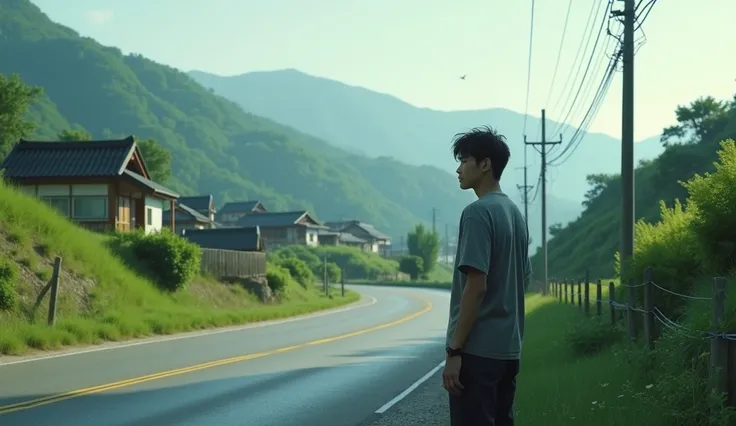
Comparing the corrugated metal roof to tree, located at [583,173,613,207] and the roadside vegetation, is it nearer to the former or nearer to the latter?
the roadside vegetation

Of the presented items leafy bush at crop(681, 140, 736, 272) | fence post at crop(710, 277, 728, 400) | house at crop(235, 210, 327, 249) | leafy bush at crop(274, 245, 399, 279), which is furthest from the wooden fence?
house at crop(235, 210, 327, 249)

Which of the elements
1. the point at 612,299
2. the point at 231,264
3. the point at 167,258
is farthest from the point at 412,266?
the point at 612,299

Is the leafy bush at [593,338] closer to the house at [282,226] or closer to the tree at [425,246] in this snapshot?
the house at [282,226]

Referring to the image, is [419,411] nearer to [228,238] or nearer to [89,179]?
[89,179]

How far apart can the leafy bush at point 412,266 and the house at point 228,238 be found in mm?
62789

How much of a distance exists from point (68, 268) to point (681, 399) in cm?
2158

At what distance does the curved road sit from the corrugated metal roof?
22.4 m

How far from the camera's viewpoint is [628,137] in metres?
18.3

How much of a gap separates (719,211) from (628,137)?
7332 millimetres

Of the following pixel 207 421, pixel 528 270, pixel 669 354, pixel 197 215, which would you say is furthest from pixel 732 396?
pixel 197 215

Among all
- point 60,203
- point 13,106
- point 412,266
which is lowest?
point 412,266

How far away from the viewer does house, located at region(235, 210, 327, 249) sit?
120438 mm

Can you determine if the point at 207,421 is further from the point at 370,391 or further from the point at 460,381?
the point at 460,381

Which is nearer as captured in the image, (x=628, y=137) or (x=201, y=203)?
(x=628, y=137)
